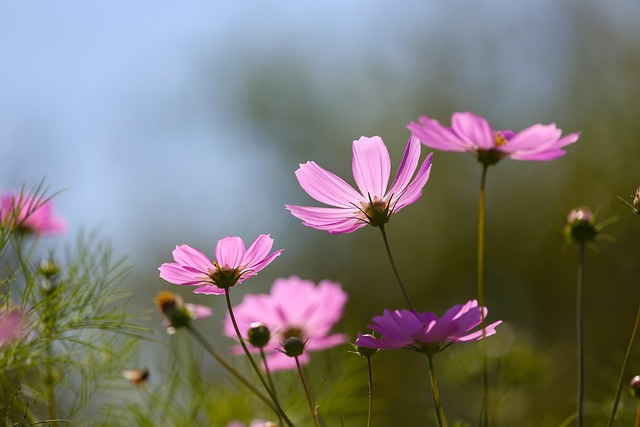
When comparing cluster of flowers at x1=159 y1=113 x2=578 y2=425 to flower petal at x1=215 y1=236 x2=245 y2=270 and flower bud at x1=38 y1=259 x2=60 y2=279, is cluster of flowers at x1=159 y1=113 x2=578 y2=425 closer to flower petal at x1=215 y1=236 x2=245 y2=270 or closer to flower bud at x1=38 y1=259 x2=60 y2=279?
flower petal at x1=215 y1=236 x2=245 y2=270

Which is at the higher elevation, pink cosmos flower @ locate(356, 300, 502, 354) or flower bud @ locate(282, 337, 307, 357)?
pink cosmos flower @ locate(356, 300, 502, 354)

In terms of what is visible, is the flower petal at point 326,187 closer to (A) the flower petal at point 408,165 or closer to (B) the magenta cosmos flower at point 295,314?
(A) the flower petal at point 408,165

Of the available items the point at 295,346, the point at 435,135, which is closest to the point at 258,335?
the point at 295,346

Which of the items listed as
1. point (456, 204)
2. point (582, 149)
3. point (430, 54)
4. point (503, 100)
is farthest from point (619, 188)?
point (430, 54)

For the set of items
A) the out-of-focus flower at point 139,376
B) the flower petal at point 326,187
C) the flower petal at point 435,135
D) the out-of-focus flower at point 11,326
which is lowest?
the out-of-focus flower at point 139,376

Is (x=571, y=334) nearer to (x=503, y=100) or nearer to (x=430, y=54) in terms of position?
(x=503, y=100)

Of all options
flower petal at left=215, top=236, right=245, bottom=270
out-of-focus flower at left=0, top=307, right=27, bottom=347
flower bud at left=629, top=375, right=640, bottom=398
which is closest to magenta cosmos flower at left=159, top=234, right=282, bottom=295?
flower petal at left=215, top=236, right=245, bottom=270

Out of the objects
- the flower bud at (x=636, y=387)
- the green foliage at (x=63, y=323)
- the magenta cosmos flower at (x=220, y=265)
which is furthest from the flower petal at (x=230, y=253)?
the flower bud at (x=636, y=387)

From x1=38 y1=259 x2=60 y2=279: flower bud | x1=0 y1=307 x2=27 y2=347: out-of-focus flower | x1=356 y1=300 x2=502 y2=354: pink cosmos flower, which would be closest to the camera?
x1=356 y1=300 x2=502 y2=354: pink cosmos flower
